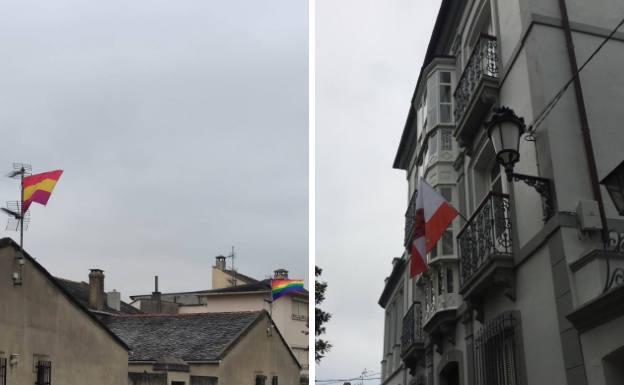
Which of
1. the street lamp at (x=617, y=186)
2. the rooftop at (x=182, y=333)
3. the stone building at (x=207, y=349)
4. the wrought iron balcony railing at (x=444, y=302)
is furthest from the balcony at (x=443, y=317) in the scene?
the rooftop at (x=182, y=333)

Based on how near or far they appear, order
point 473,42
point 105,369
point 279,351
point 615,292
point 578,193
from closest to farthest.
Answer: point 615,292, point 578,193, point 473,42, point 105,369, point 279,351

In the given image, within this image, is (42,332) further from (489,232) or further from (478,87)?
(478,87)

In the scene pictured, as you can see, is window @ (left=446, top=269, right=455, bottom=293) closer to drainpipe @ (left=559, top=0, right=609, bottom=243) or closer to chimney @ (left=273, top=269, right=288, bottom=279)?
drainpipe @ (left=559, top=0, right=609, bottom=243)

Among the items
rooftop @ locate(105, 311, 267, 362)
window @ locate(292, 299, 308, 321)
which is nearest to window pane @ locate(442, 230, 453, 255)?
rooftop @ locate(105, 311, 267, 362)

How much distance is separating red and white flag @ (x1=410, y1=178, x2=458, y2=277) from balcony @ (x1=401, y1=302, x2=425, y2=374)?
11.1ft

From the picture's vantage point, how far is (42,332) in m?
10.2

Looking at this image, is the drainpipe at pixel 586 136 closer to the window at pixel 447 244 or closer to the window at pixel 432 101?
the window at pixel 447 244

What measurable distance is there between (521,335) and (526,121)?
6.87 feet

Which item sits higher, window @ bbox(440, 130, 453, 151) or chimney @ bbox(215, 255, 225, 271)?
chimney @ bbox(215, 255, 225, 271)

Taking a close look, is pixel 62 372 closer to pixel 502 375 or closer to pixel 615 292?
pixel 502 375

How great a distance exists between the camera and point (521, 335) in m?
7.10

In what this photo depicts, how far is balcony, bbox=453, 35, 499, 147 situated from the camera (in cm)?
830

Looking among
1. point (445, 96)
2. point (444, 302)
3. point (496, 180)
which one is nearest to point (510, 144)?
point (496, 180)

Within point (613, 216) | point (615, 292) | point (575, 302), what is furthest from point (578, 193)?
point (615, 292)
